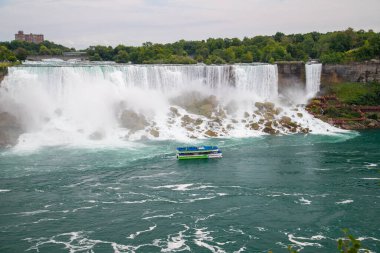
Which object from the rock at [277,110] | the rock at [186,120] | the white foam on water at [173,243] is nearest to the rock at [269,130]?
the rock at [277,110]

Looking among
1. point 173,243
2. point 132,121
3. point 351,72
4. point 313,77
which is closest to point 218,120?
point 132,121

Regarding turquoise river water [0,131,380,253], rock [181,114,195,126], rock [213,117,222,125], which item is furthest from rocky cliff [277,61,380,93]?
turquoise river water [0,131,380,253]

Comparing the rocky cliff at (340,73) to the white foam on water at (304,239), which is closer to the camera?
the white foam on water at (304,239)

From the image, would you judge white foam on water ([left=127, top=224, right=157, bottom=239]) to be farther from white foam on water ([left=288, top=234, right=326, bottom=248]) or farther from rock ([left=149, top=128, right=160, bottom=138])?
rock ([left=149, top=128, right=160, bottom=138])

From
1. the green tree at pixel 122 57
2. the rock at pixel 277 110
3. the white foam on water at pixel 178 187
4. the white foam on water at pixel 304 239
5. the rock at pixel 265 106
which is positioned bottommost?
the white foam on water at pixel 304 239

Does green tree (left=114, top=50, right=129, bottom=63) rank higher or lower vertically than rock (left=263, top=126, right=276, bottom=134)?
higher

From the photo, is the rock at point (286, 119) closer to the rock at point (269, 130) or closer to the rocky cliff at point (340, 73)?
the rock at point (269, 130)

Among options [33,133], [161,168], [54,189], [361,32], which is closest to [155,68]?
[33,133]
